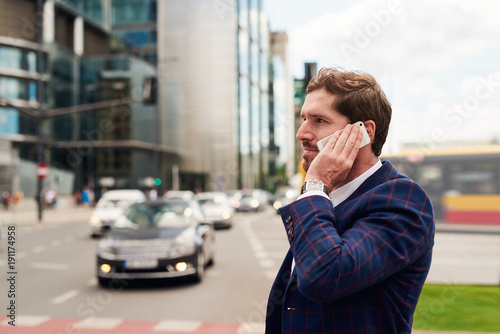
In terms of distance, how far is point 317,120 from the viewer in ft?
5.54

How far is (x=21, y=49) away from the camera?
→ 4631 cm

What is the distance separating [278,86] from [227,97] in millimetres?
6426

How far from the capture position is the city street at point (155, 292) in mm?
6004

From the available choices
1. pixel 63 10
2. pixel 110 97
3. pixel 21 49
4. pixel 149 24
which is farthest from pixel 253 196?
pixel 149 24

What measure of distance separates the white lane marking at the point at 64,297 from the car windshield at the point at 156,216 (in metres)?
1.36

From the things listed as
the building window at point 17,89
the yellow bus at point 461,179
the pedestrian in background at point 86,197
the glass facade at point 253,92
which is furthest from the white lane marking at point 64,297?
the glass facade at point 253,92

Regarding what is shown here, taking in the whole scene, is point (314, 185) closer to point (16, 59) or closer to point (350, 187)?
point (350, 187)

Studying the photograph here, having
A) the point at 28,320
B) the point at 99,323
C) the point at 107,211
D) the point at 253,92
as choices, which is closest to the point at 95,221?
the point at 107,211

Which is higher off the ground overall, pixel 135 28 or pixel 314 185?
pixel 135 28

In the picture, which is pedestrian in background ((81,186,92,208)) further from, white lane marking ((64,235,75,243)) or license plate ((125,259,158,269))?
license plate ((125,259,158,269))

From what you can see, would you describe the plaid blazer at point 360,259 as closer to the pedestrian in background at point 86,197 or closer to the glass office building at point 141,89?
the glass office building at point 141,89

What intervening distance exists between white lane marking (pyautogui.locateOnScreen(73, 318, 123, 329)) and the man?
4.77m

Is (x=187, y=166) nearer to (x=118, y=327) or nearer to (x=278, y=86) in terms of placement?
(x=278, y=86)

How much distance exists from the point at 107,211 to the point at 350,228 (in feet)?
55.4
